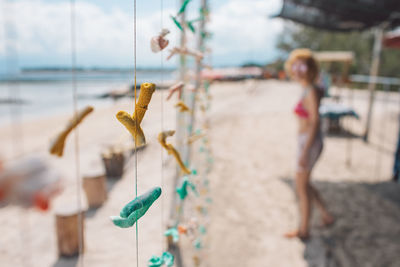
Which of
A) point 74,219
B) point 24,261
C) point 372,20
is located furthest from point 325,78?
point 24,261

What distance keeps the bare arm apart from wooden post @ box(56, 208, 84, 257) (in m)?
2.14

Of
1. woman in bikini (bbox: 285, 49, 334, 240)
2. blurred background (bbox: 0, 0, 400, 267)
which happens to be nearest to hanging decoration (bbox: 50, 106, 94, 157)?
blurred background (bbox: 0, 0, 400, 267)

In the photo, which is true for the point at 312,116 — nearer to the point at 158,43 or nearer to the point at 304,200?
the point at 304,200

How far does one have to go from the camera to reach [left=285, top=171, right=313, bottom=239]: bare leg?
8.61 feet

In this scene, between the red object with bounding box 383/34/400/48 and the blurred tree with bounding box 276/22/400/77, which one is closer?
the red object with bounding box 383/34/400/48

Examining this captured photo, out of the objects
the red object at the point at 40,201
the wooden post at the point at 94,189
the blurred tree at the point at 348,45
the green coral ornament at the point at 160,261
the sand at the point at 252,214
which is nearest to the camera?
the red object at the point at 40,201

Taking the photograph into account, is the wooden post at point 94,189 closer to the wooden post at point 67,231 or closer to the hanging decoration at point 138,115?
the wooden post at point 67,231

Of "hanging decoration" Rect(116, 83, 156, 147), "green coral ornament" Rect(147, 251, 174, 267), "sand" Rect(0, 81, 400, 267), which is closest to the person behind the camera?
"hanging decoration" Rect(116, 83, 156, 147)

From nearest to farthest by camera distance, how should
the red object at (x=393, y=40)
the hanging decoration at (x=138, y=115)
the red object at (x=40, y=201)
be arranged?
the red object at (x=40, y=201) < the hanging decoration at (x=138, y=115) < the red object at (x=393, y=40)

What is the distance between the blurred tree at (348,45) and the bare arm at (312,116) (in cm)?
1235

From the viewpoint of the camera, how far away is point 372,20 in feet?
13.4

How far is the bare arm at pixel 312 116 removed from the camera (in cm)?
240

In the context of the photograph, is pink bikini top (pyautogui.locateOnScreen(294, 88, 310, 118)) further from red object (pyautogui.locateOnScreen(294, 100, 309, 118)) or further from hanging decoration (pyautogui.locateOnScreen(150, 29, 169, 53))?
hanging decoration (pyautogui.locateOnScreen(150, 29, 169, 53))

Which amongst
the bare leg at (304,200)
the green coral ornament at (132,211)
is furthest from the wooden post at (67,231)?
the green coral ornament at (132,211)
